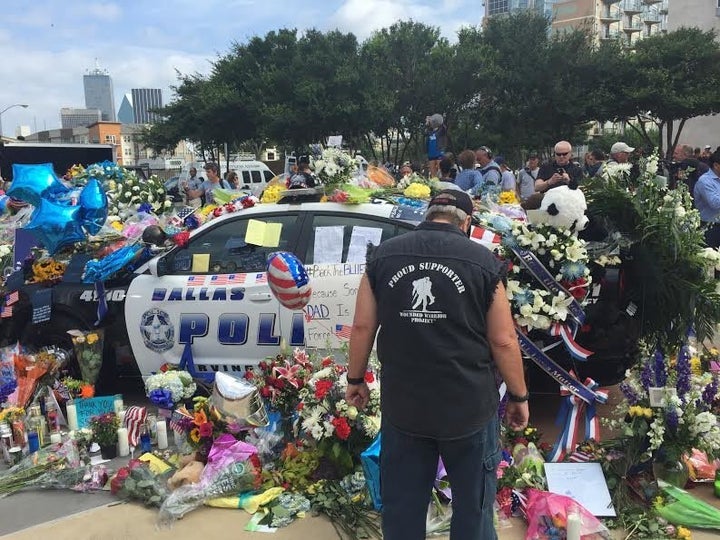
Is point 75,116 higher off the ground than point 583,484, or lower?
higher

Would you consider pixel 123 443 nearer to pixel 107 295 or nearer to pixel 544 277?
pixel 107 295

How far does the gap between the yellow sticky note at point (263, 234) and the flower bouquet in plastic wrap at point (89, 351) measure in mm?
1464

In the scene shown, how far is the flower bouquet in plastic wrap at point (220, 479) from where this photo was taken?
3491 millimetres

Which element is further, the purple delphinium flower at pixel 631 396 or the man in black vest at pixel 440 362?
the purple delphinium flower at pixel 631 396

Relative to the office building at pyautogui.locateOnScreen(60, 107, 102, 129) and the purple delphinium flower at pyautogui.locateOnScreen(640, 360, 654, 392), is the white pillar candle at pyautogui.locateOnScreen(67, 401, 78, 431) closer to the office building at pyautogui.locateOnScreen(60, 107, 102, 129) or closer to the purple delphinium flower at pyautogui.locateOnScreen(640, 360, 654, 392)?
the purple delphinium flower at pyautogui.locateOnScreen(640, 360, 654, 392)

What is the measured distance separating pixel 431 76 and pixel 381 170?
21.1 m

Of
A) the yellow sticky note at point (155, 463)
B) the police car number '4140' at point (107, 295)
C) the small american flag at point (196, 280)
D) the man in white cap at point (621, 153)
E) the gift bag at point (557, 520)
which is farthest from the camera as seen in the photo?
the man in white cap at point (621, 153)

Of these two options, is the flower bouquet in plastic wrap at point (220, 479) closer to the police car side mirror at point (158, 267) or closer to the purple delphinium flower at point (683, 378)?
the police car side mirror at point (158, 267)

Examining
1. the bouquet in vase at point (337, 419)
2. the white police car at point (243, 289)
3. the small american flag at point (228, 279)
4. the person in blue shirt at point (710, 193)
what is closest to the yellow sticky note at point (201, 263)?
the white police car at point (243, 289)

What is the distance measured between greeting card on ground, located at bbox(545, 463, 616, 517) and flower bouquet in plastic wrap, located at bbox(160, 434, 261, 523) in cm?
169

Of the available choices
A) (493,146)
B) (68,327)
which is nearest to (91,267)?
(68,327)

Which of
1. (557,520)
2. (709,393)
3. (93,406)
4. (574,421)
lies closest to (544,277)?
(574,421)

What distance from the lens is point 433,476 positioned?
249cm

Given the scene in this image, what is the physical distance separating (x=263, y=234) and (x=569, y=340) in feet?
7.43
